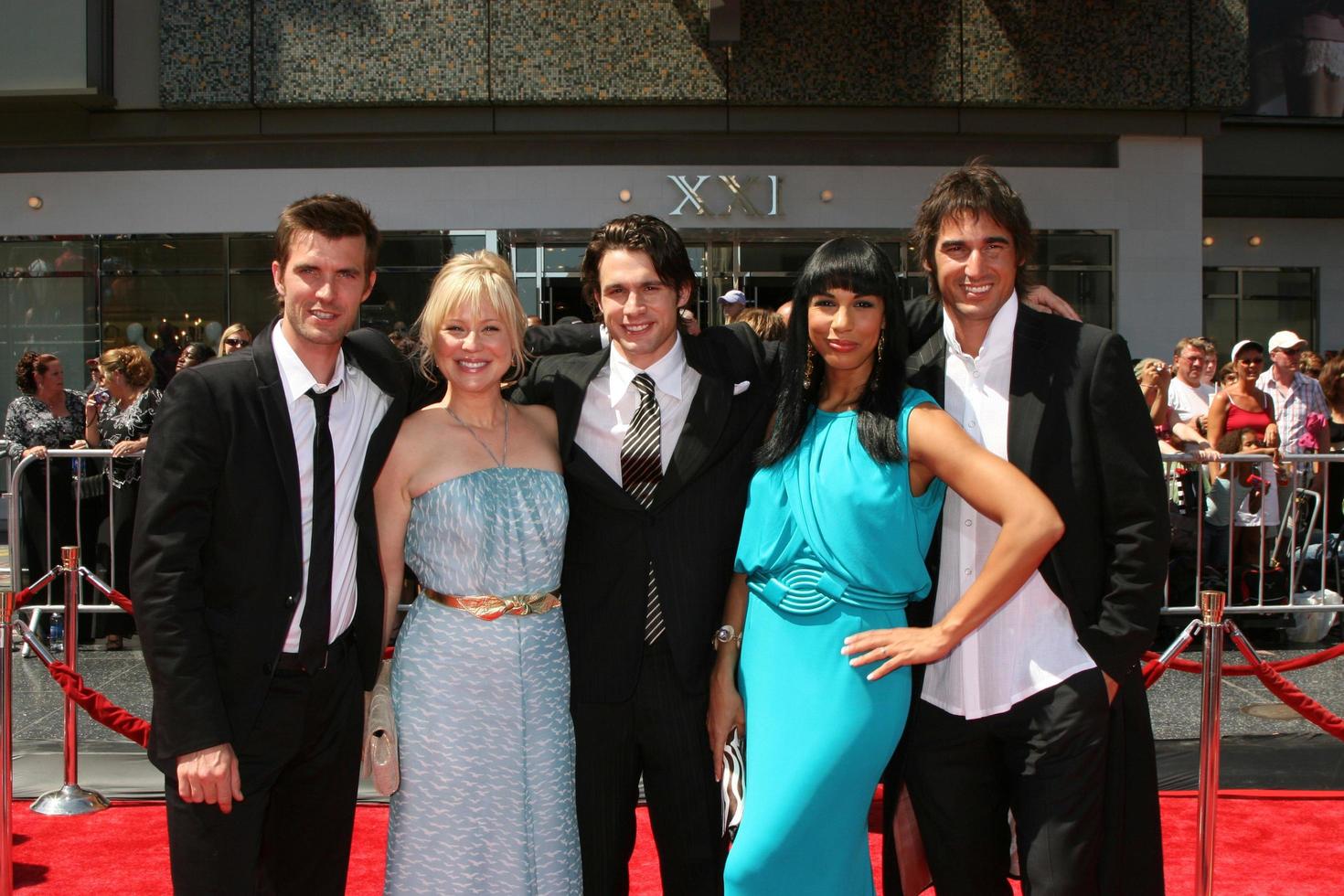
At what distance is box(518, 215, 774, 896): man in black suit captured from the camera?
3223 mm

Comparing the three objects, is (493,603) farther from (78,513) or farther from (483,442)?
(78,513)

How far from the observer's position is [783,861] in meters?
2.87

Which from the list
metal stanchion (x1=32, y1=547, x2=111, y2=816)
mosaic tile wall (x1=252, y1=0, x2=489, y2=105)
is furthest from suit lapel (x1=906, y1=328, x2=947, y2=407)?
mosaic tile wall (x1=252, y1=0, x2=489, y2=105)

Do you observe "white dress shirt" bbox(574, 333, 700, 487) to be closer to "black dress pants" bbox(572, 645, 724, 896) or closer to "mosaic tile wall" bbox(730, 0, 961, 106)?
"black dress pants" bbox(572, 645, 724, 896)

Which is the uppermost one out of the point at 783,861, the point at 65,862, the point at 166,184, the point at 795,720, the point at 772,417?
the point at 166,184

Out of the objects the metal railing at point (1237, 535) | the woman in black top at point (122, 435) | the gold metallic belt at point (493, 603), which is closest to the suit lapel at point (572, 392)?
the gold metallic belt at point (493, 603)

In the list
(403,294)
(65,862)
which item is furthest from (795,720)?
(403,294)

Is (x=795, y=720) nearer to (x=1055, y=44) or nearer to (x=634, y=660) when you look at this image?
(x=634, y=660)

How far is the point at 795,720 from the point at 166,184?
13.9 metres

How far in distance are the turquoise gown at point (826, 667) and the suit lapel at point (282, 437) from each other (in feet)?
3.68

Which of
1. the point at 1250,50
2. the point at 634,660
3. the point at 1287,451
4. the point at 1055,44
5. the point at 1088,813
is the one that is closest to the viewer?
the point at 1088,813

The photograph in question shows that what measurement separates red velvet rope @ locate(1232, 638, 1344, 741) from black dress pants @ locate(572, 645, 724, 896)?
2.55 metres

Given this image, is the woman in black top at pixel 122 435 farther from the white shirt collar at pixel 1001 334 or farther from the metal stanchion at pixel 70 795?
the white shirt collar at pixel 1001 334

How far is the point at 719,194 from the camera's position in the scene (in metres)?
14.6
